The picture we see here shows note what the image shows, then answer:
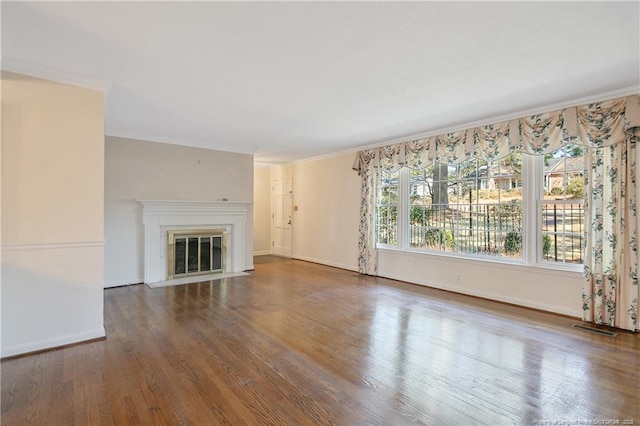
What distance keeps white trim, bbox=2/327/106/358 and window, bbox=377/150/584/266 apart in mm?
4491

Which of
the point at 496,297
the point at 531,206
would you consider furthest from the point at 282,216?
the point at 531,206

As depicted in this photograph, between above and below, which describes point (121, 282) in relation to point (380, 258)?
below

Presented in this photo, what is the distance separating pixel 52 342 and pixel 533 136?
18.2 feet

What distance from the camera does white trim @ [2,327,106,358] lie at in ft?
8.63

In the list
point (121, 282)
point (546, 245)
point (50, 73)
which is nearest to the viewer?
point (50, 73)

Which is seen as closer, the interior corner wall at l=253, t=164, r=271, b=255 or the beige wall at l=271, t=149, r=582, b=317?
the beige wall at l=271, t=149, r=582, b=317

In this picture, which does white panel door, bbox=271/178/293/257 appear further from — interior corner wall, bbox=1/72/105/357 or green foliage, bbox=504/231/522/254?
interior corner wall, bbox=1/72/105/357

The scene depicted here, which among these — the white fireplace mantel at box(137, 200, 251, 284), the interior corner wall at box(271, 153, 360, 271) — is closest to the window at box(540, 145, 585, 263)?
the interior corner wall at box(271, 153, 360, 271)

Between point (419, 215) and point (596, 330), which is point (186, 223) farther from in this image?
point (596, 330)

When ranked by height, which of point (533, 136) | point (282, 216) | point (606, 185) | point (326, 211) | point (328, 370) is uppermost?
point (533, 136)

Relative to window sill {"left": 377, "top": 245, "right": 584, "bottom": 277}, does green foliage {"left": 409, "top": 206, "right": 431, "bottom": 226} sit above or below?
above

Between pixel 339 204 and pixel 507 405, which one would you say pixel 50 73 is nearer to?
pixel 507 405

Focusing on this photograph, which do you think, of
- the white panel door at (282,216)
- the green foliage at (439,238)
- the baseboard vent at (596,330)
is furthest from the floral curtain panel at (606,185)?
the white panel door at (282,216)

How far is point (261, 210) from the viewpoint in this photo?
28.5 feet
